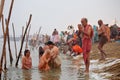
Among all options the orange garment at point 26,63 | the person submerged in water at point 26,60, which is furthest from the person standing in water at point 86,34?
the orange garment at point 26,63

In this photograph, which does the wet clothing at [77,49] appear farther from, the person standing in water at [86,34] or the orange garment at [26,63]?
the person standing in water at [86,34]

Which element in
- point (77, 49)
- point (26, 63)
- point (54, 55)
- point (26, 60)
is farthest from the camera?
point (77, 49)

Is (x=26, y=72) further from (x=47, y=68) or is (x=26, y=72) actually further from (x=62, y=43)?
(x=62, y=43)

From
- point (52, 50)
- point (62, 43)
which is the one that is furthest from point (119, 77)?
point (62, 43)

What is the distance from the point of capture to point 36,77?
12391mm

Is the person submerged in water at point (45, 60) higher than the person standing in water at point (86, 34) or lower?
lower

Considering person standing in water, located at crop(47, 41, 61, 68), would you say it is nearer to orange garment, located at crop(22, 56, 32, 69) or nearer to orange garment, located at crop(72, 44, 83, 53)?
orange garment, located at crop(22, 56, 32, 69)

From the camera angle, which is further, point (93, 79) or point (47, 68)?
point (47, 68)

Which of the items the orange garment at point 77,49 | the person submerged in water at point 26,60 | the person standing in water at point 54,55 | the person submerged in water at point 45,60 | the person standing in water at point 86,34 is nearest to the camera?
the person standing in water at point 86,34

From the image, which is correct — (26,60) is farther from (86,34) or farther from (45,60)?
(86,34)

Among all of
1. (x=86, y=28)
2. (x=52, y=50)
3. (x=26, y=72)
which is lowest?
(x=26, y=72)

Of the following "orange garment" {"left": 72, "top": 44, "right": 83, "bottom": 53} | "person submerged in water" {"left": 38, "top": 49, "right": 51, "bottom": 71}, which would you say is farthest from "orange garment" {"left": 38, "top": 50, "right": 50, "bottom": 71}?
"orange garment" {"left": 72, "top": 44, "right": 83, "bottom": 53}

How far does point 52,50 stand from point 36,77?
6.35ft

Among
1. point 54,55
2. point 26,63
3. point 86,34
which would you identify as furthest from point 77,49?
point 86,34
